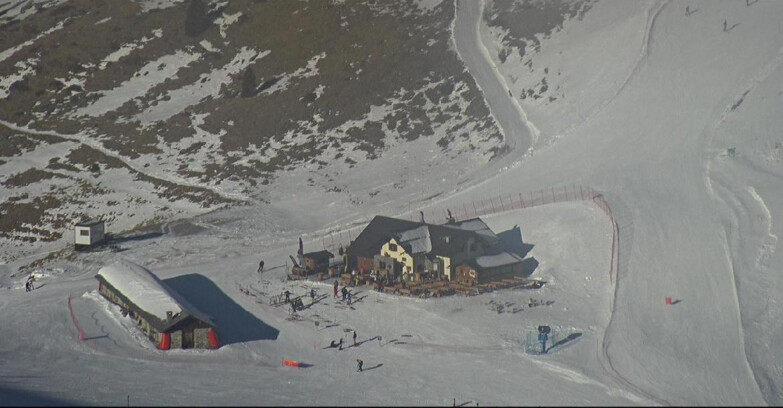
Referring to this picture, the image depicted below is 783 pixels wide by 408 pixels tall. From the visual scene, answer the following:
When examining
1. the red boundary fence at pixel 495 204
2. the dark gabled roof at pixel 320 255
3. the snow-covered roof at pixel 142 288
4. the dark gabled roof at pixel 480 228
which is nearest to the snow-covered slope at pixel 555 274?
the red boundary fence at pixel 495 204

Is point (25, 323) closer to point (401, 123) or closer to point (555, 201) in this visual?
point (555, 201)

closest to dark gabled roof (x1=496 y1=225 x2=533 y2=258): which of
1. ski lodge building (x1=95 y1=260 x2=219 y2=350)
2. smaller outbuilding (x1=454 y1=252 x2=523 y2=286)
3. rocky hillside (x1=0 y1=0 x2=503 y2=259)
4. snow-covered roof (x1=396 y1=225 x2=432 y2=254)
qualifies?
smaller outbuilding (x1=454 y1=252 x2=523 y2=286)

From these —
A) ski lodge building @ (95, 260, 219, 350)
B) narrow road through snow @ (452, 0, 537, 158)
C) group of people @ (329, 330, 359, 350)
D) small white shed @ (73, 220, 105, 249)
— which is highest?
narrow road through snow @ (452, 0, 537, 158)

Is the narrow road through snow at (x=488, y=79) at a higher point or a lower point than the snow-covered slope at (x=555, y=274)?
higher

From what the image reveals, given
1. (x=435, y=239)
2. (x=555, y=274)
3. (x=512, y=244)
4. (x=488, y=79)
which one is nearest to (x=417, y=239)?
(x=435, y=239)

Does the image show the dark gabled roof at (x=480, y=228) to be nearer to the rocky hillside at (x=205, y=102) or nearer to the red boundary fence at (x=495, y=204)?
the red boundary fence at (x=495, y=204)

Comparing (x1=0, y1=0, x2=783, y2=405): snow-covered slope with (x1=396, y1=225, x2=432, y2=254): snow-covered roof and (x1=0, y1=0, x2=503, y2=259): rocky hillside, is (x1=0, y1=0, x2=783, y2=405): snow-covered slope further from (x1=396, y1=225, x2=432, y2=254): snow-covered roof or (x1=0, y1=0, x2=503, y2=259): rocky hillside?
(x1=396, y1=225, x2=432, y2=254): snow-covered roof

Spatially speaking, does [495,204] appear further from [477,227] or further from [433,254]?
[433,254]
